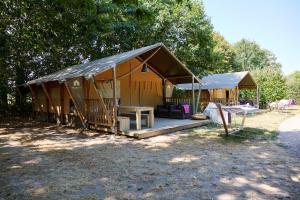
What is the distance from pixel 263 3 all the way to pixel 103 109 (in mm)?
7526

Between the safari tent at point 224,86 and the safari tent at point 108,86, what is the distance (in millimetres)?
7434

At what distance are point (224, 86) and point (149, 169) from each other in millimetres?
17133

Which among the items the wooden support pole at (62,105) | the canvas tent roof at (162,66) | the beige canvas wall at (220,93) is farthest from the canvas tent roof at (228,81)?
the wooden support pole at (62,105)

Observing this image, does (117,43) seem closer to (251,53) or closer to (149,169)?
(149,169)

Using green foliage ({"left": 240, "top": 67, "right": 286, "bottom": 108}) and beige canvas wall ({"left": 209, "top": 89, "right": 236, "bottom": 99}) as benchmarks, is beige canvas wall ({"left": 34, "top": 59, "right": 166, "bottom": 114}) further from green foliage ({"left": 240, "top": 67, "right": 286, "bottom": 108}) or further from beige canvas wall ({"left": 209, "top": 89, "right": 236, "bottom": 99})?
green foliage ({"left": 240, "top": 67, "right": 286, "bottom": 108})

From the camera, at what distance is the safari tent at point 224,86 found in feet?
68.8

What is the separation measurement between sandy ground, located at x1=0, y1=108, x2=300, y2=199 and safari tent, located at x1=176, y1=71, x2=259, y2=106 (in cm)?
1311

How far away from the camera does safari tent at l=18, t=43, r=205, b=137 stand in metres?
9.45

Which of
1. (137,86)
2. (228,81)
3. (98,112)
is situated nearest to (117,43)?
(137,86)

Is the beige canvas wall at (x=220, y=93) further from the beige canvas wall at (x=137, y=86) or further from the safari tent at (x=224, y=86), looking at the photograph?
the beige canvas wall at (x=137, y=86)

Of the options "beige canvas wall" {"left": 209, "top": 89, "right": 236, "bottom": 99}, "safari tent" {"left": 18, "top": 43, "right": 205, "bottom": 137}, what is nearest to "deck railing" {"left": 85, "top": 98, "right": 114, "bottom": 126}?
"safari tent" {"left": 18, "top": 43, "right": 205, "bottom": 137}

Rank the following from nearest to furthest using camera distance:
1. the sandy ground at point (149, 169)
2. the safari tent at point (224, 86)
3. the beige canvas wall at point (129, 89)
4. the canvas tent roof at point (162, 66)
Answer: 1. the sandy ground at point (149, 169)
2. the canvas tent roof at point (162, 66)
3. the beige canvas wall at point (129, 89)
4. the safari tent at point (224, 86)

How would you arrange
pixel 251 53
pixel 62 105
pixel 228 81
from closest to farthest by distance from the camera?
pixel 62 105
pixel 228 81
pixel 251 53

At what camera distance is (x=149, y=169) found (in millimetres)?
5125
